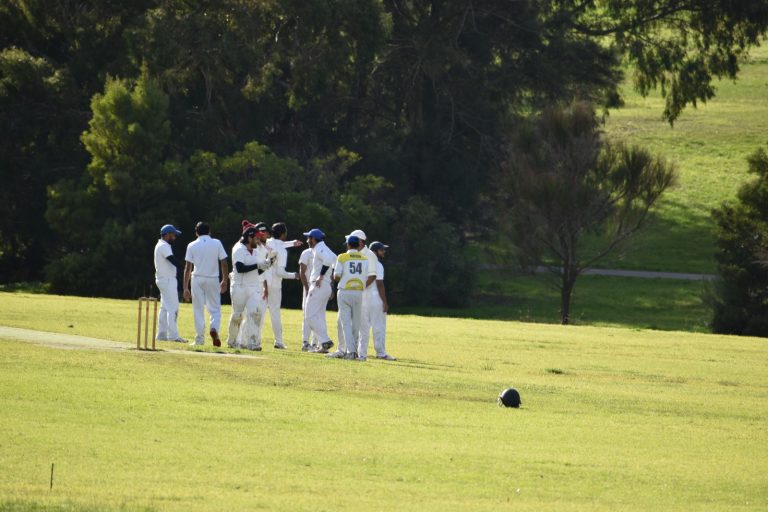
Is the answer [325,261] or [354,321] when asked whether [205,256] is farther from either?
[354,321]

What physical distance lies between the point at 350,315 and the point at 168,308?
314 cm

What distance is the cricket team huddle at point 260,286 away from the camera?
2339 centimetres

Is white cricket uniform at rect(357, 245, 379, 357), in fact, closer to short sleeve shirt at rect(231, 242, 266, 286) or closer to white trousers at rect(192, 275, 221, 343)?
short sleeve shirt at rect(231, 242, 266, 286)

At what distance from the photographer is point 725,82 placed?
4734 inches

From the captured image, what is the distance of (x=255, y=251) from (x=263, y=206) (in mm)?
28007

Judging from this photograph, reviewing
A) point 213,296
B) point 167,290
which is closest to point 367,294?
point 213,296

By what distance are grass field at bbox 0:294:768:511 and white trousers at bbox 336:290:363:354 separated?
2.39 feet

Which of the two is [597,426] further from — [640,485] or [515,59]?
[515,59]

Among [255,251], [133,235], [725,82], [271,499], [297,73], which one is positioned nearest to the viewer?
[271,499]

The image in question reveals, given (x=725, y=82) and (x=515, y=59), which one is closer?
(x=515, y=59)

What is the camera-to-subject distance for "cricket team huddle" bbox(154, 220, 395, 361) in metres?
23.4

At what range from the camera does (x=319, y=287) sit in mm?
24812

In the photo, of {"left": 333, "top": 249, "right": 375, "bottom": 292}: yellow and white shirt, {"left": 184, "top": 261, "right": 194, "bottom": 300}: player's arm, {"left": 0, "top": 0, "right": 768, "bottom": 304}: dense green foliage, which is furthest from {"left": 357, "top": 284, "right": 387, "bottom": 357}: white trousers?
{"left": 0, "top": 0, "right": 768, "bottom": 304}: dense green foliage

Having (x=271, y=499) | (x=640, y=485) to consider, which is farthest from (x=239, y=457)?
(x=640, y=485)
